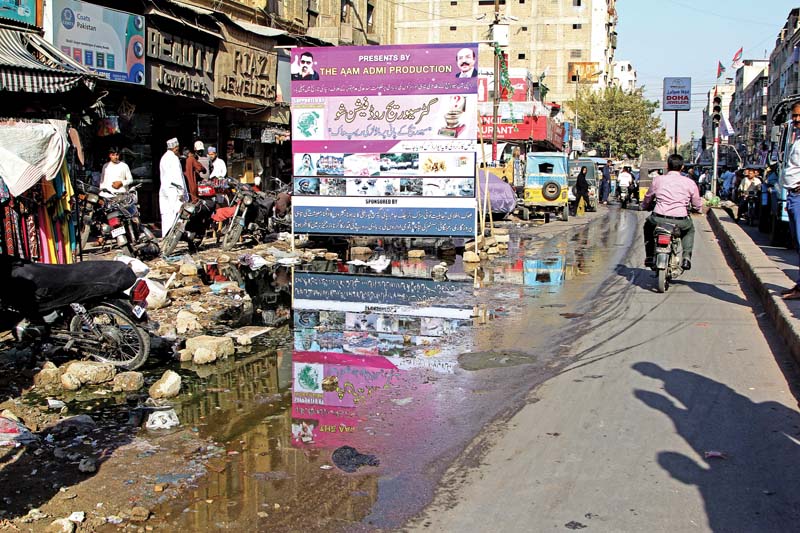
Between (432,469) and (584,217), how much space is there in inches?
1010

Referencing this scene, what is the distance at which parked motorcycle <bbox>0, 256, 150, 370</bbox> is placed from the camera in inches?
255

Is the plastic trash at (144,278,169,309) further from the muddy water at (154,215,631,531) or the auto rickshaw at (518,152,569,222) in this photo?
the auto rickshaw at (518,152,569,222)

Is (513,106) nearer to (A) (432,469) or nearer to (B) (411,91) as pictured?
(B) (411,91)

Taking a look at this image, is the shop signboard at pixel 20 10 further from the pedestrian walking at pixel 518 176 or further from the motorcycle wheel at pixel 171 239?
the pedestrian walking at pixel 518 176

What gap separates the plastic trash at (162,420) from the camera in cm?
538

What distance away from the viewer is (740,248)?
1488cm

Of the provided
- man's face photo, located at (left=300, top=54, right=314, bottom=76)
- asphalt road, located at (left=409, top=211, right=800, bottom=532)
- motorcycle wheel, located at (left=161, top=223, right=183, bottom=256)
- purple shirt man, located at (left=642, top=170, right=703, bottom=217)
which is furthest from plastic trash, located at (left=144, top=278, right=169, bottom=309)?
purple shirt man, located at (left=642, top=170, right=703, bottom=217)

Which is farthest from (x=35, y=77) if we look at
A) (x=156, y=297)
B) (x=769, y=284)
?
(x=769, y=284)

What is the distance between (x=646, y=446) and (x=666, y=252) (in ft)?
20.8

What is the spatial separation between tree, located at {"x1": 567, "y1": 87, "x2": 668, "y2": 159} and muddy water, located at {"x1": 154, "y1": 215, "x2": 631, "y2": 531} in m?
→ 67.1

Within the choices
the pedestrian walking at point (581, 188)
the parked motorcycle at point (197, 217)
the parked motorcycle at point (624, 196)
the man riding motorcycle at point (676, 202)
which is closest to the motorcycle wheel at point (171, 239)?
the parked motorcycle at point (197, 217)

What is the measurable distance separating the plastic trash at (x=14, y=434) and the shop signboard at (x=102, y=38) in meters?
10.3

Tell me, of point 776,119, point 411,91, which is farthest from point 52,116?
point 776,119

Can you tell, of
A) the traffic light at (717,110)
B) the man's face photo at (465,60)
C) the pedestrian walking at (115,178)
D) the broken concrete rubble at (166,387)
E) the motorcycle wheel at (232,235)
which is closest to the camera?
the broken concrete rubble at (166,387)
